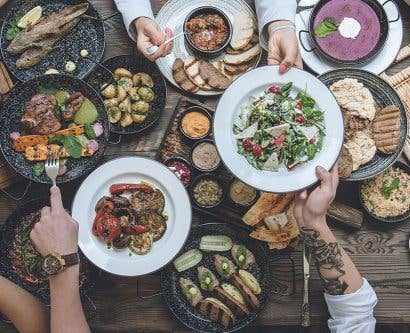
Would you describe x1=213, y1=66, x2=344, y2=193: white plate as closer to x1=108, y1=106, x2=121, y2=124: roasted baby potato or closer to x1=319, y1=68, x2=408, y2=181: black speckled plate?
x1=319, y1=68, x2=408, y2=181: black speckled plate

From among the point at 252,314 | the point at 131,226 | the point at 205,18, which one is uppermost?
the point at 205,18

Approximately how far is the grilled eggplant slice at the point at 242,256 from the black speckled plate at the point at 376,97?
682 mm

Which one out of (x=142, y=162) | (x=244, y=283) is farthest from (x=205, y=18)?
(x=244, y=283)

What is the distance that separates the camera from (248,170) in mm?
2785

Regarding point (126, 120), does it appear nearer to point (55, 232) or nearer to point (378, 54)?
point (55, 232)

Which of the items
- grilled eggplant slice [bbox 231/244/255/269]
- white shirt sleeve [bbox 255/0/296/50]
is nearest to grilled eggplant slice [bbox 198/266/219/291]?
grilled eggplant slice [bbox 231/244/255/269]

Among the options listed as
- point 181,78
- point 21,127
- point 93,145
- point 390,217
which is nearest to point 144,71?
point 181,78

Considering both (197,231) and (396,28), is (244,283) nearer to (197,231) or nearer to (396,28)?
(197,231)

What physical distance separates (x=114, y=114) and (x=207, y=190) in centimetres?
64

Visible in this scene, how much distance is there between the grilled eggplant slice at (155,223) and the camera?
3.00 meters

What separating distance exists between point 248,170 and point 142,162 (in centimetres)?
57

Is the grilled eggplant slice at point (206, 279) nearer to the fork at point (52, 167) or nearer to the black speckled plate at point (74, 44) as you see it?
the fork at point (52, 167)

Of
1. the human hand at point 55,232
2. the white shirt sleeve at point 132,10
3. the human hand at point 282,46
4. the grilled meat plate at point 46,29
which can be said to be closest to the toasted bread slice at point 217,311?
the human hand at point 55,232

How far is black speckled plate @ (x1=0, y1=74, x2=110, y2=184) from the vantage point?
9.91 feet
